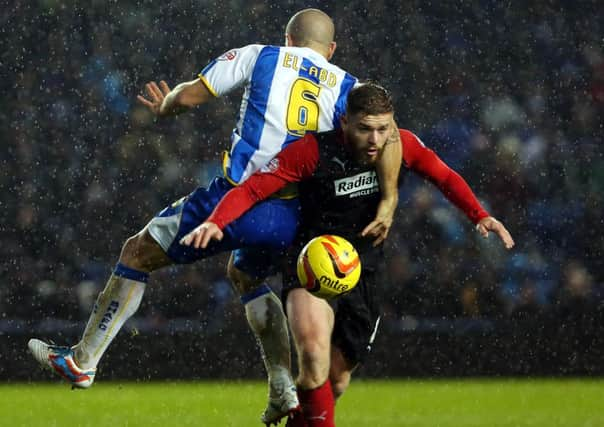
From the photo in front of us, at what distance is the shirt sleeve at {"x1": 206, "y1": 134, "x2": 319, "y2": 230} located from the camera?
516 cm

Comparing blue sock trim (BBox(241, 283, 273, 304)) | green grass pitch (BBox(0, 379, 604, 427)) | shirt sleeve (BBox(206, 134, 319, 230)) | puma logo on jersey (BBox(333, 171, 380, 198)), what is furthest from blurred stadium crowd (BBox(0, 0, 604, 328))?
shirt sleeve (BBox(206, 134, 319, 230))

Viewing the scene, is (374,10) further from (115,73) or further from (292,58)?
(292,58)

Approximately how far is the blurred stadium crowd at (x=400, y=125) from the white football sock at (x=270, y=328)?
4321mm

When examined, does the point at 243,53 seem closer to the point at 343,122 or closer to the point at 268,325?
the point at 343,122

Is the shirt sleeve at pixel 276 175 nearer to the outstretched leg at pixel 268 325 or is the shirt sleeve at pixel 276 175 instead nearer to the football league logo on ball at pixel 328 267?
the football league logo on ball at pixel 328 267

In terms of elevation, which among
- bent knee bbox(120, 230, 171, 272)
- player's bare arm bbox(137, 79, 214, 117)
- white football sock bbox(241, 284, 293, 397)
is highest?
player's bare arm bbox(137, 79, 214, 117)

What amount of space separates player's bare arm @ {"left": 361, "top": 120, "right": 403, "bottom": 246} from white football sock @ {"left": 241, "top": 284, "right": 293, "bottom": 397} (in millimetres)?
763

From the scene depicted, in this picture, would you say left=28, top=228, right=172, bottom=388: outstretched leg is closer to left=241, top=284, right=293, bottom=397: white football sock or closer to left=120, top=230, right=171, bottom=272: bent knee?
left=120, top=230, right=171, bottom=272: bent knee

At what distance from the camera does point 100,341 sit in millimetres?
5570

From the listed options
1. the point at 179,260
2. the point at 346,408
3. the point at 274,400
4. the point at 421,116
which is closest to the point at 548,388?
the point at 346,408

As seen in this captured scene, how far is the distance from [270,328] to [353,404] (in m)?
2.33

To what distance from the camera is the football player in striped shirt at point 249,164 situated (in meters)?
5.42

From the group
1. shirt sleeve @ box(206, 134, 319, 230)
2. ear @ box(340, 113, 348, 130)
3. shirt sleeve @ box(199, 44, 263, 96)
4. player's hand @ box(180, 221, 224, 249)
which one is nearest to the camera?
player's hand @ box(180, 221, 224, 249)

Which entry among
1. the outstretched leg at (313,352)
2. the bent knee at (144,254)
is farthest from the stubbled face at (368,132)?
the bent knee at (144,254)
